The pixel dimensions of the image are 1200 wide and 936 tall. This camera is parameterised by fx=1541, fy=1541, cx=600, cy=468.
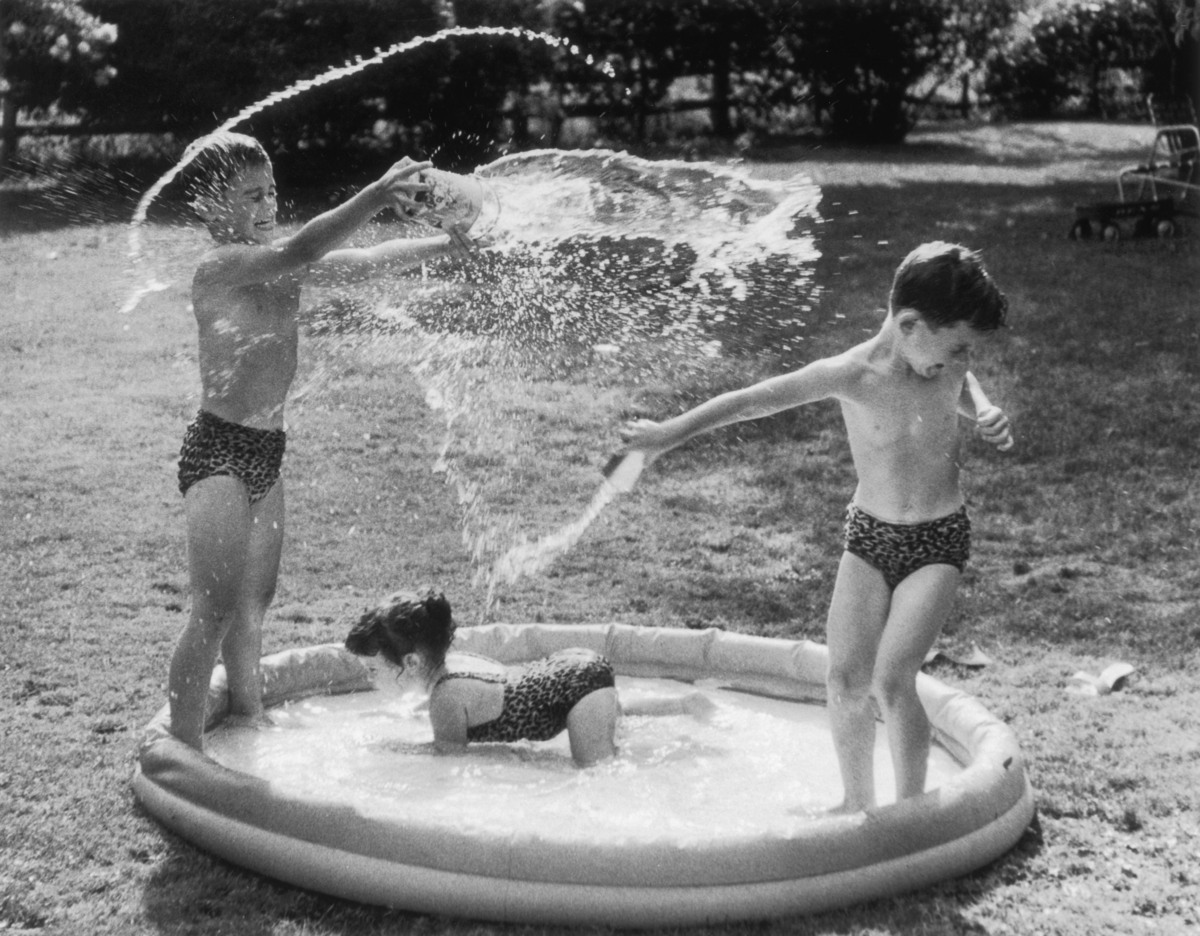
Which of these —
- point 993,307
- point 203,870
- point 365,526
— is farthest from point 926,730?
point 365,526

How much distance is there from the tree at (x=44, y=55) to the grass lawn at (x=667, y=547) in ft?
4.70

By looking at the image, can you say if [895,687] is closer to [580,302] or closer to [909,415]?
[909,415]

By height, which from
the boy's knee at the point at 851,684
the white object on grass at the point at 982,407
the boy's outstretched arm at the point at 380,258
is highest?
the boy's outstretched arm at the point at 380,258

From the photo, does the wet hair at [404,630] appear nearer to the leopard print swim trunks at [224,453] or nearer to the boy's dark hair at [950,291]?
the leopard print swim trunks at [224,453]

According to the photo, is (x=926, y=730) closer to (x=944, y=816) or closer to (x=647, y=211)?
(x=944, y=816)

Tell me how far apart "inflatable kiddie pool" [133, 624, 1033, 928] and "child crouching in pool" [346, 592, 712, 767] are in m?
0.71

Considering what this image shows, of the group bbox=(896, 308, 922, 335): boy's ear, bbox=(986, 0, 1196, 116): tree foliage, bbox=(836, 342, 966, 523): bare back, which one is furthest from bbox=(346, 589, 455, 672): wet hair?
bbox=(986, 0, 1196, 116): tree foliage

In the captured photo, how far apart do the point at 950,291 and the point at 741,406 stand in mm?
600

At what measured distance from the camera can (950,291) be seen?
3.88m

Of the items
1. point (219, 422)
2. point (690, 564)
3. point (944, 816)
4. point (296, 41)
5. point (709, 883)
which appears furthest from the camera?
point (296, 41)

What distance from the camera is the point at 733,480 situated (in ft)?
27.9

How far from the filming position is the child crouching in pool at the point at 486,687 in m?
4.68

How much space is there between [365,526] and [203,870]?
12.4 feet

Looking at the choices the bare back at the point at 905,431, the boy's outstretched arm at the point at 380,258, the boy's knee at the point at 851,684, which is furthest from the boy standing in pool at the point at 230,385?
the boy's knee at the point at 851,684
